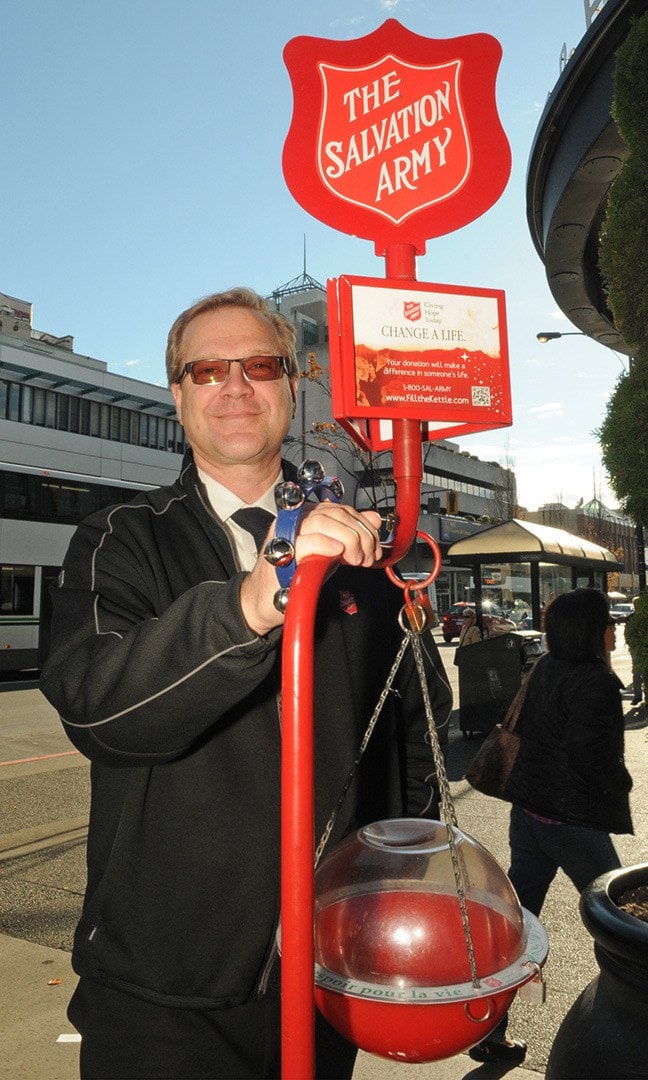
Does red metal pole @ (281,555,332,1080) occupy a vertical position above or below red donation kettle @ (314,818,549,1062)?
above

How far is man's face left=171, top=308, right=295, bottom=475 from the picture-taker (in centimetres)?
188

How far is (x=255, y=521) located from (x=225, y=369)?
39 centimetres

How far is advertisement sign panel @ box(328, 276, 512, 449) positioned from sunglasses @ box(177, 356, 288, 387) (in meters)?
0.81

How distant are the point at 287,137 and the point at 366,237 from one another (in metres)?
0.24

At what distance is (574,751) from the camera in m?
3.41

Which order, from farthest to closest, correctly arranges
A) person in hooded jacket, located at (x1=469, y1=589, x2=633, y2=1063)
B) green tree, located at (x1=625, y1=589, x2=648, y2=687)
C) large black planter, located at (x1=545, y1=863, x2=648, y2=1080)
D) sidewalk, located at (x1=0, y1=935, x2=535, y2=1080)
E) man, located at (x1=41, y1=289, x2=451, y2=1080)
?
person in hooded jacket, located at (x1=469, y1=589, x2=633, y2=1063), sidewalk, located at (x1=0, y1=935, x2=535, y2=1080), green tree, located at (x1=625, y1=589, x2=648, y2=687), large black planter, located at (x1=545, y1=863, x2=648, y2=1080), man, located at (x1=41, y1=289, x2=451, y2=1080)

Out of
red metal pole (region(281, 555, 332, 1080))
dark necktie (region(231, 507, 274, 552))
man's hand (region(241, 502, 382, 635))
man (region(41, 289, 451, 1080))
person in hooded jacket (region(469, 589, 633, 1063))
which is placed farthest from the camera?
person in hooded jacket (region(469, 589, 633, 1063))

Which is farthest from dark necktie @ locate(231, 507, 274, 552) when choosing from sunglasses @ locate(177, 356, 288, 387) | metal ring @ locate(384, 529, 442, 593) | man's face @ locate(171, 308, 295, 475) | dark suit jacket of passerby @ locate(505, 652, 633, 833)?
dark suit jacket of passerby @ locate(505, 652, 633, 833)

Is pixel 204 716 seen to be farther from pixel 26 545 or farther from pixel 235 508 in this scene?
pixel 26 545

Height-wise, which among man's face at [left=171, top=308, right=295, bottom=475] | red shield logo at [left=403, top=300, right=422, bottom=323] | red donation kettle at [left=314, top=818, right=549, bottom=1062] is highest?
man's face at [left=171, top=308, right=295, bottom=475]

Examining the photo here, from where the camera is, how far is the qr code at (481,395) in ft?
3.63

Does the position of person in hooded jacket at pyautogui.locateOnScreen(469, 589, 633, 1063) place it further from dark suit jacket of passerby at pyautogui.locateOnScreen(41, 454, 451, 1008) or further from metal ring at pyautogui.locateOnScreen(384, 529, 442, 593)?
metal ring at pyautogui.locateOnScreen(384, 529, 442, 593)

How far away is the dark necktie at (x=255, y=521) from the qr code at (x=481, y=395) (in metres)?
0.72

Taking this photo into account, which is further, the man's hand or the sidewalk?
the sidewalk
